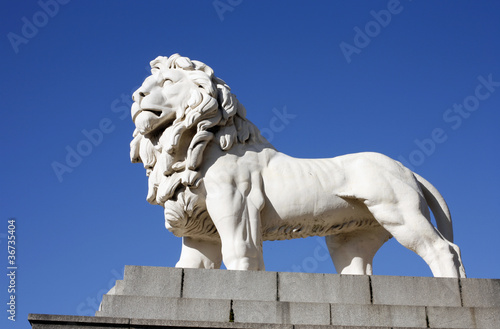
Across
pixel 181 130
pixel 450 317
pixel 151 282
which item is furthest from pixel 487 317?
pixel 181 130

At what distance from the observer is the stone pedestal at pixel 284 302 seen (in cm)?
625

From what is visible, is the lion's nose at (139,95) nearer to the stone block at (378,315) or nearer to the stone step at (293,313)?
the stone step at (293,313)

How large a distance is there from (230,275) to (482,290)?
2.65 meters

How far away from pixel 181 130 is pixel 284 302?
2.60 m

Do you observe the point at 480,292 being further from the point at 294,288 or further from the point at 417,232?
the point at 294,288

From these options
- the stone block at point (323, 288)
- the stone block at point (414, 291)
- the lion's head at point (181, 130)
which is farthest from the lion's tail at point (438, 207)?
the lion's head at point (181, 130)

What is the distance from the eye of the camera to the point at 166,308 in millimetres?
6383

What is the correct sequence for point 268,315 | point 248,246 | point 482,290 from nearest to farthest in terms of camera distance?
point 268,315 → point 482,290 → point 248,246

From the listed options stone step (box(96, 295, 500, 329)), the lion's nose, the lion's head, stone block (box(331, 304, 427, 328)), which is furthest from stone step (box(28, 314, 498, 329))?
the lion's nose

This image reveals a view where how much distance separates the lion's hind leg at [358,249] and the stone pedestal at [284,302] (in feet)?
5.48

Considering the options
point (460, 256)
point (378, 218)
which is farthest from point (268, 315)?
point (460, 256)

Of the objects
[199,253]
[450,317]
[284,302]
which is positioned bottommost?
[450,317]

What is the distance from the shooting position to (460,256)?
7715 mm

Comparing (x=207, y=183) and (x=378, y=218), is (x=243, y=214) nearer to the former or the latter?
(x=207, y=183)
